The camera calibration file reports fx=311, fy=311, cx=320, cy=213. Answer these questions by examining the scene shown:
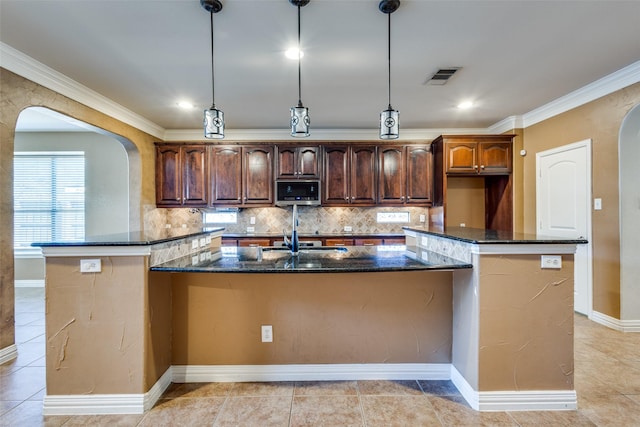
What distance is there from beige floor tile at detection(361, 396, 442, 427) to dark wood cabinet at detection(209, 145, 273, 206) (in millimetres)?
3377

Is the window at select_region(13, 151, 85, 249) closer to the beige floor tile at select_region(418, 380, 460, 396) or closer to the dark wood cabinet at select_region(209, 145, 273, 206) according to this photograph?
the dark wood cabinet at select_region(209, 145, 273, 206)

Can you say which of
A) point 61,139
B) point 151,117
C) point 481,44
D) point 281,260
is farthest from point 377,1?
point 61,139

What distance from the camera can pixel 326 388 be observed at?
2121 mm

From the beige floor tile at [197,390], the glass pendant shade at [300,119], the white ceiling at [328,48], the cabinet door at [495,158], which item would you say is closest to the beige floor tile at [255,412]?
the beige floor tile at [197,390]

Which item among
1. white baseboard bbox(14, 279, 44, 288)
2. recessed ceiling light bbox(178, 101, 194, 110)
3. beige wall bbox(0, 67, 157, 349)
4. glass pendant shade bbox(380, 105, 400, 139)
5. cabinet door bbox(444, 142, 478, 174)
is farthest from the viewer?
white baseboard bbox(14, 279, 44, 288)

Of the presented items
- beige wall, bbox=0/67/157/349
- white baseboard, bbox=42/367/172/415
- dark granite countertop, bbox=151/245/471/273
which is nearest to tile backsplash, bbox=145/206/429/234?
beige wall, bbox=0/67/157/349

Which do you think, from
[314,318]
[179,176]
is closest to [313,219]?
[179,176]

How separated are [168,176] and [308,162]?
2.19 meters

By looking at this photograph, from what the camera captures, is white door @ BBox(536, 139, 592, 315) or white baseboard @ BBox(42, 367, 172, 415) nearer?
white baseboard @ BBox(42, 367, 172, 415)

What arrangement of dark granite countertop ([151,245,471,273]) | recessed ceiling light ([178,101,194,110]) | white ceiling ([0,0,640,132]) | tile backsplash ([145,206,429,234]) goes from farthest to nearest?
tile backsplash ([145,206,429,234])
recessed ceiling light ([178,101,194,110])
white ceiling ([0,0,640,132])
dark granite countertop ([151,245,471,273])

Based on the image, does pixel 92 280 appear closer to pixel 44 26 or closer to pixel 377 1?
pixel 44 26

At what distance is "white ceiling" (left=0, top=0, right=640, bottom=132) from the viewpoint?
2031 millimetres

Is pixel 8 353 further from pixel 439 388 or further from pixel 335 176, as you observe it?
pixel 335 176

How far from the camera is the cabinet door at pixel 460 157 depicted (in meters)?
4.47
